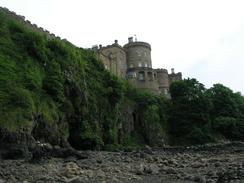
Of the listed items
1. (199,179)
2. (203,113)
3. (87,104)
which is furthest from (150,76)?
(199,179)

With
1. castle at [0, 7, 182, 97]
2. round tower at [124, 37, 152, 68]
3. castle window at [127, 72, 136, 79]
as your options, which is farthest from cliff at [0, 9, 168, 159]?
round tower at [124, 37, 152, 68]

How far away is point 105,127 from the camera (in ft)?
159

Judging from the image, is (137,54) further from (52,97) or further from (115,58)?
(52,97)

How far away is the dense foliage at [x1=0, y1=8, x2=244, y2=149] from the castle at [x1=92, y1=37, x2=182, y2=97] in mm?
10464

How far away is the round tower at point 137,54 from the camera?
83312 millimetres

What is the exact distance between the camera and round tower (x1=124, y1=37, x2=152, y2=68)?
273ft

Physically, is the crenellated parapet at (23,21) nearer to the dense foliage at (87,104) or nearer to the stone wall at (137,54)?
the dense foliage at (87,104)

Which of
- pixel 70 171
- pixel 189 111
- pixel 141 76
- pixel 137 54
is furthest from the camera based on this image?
pixel 137 54

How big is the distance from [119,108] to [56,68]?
14.2 meters

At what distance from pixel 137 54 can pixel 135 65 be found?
237cm

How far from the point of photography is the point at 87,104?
1813 inches

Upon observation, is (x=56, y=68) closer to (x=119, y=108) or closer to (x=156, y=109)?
(x=119, y=108)

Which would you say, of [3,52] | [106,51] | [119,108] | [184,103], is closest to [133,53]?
[106,51]

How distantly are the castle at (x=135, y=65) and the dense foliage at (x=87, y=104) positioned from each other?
10.5 meters
